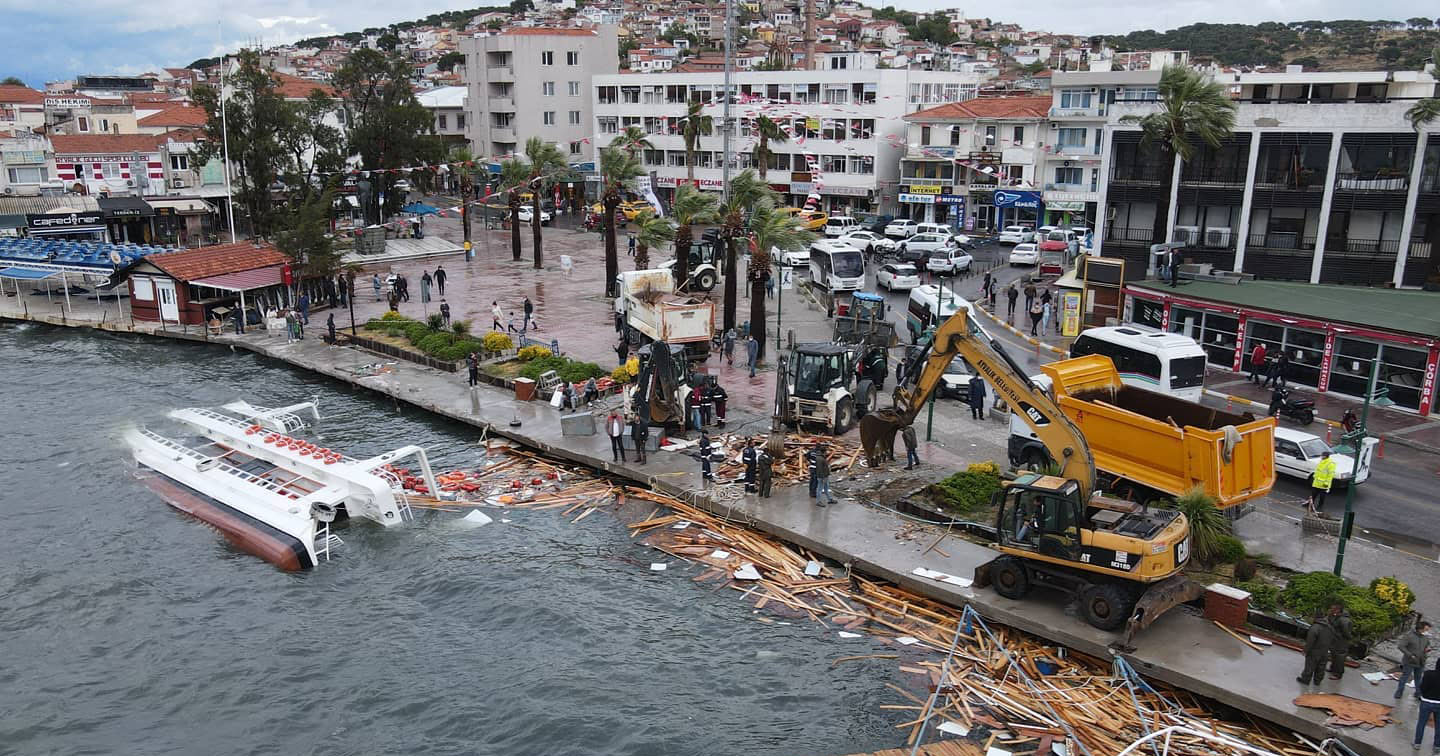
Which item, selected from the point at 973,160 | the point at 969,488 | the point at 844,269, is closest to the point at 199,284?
the point at 844,269

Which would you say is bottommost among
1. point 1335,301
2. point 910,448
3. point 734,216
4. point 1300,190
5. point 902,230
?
point 910,448

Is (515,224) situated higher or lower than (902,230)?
higher

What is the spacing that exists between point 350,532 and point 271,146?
44.1 meters

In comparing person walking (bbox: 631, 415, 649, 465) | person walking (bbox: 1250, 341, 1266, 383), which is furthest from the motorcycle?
person walking (bbox: 631, 415, 649, 465)

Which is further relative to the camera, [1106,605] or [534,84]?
[534,84]

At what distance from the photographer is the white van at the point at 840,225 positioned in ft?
221

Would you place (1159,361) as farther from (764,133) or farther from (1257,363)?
(764,133)

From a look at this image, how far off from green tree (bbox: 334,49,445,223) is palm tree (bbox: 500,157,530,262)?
7.84 metres

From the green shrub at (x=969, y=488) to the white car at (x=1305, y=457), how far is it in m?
7.12

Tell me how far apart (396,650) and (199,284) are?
106 ft

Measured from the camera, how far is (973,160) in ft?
234

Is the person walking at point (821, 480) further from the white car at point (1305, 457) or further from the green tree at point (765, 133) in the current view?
the green tree at point (765, 133)

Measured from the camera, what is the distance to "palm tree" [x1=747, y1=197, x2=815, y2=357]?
37062 millimetres

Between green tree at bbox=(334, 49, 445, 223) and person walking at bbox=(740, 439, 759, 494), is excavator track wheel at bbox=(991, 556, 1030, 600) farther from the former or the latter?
green tree at bbox=(334, 49, 445, 223)
